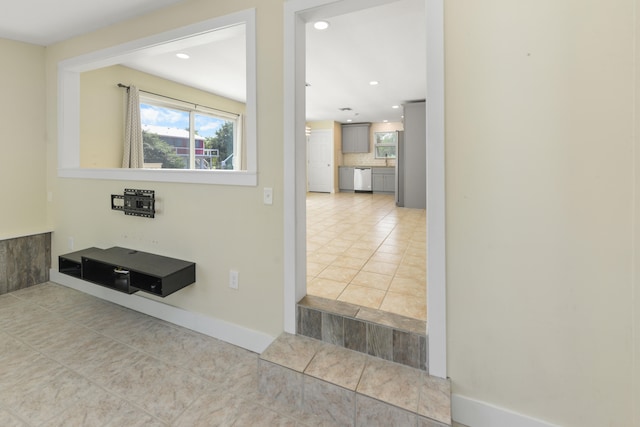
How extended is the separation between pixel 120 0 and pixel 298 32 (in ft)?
4.96

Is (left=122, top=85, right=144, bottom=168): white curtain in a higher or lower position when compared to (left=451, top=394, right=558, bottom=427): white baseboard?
higher

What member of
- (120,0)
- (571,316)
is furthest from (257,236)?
(120,0)

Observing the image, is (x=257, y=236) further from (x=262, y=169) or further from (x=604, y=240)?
(x=604, y=240)

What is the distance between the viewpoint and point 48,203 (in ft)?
11.0

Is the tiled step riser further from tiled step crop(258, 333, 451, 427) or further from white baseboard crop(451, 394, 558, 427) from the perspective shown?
white baseboard crop(451, 394, 558, 427)

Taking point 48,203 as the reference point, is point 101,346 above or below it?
below

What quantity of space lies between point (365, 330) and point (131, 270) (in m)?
1.80

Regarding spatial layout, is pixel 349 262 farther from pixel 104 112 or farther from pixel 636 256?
pixel 104 112

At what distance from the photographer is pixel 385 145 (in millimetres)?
9891

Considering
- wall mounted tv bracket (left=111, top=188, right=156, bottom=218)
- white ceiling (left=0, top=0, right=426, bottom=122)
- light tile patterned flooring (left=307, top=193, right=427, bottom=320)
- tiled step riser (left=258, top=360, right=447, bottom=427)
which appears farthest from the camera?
wall mounted tv bracket (left=111, top=188, right=156, bottom=218)

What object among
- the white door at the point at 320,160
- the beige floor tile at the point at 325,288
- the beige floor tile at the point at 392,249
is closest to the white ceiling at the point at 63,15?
the beige floor tile at the point at 325,288

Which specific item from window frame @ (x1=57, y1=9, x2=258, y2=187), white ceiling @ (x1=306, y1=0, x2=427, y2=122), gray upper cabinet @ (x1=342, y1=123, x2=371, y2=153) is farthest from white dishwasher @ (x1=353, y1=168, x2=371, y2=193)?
window frame @ (x1=57, y1=9, x2=258, y2=187)

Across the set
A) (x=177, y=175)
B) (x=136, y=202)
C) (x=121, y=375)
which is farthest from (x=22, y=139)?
(x=121, y=375)

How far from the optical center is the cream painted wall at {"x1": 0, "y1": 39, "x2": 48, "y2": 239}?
3014mm
